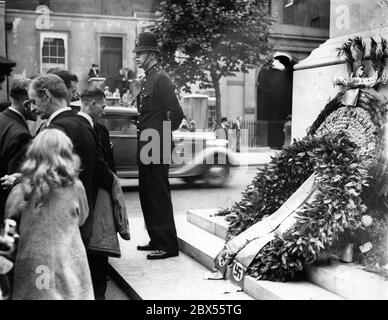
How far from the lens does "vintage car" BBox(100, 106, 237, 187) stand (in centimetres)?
1138

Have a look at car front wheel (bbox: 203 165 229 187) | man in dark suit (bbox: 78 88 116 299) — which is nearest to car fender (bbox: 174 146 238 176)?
car front wheel (bbox: 203 165 229 187)

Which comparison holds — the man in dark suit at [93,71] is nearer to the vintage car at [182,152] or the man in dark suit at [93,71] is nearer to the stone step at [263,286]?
the vintage car at [182,152]

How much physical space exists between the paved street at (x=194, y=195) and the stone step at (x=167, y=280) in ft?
11.1

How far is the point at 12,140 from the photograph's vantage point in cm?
369

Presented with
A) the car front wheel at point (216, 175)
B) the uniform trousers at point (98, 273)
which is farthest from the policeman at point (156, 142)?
the car front wheel at point (216, 175)

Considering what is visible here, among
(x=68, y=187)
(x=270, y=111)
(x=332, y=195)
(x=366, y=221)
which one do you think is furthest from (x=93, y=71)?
(x=68, y=187)

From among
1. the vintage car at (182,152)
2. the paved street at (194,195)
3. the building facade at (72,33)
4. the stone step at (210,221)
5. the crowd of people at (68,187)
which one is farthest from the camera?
the building facade at (72,33)

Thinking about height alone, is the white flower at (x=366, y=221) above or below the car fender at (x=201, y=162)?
above

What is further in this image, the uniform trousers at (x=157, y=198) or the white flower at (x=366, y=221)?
the uniform trousers at (x=157, y=198)

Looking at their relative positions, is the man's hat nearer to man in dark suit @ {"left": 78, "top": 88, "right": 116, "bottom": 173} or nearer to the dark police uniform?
the dark police uniform

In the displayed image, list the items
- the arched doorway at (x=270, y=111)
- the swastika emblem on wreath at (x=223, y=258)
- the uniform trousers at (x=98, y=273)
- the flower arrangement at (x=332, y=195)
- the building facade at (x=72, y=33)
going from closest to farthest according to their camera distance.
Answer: the flower arrangement at (x=332, y=195)
the uniform trousers at (x=98, y=273)
the swastika emblem on wreath at (x=223, y=258)
the building facade at (x=72, y=33)
the arched doorway at (x=270, y=111)

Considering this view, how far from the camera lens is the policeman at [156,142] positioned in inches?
201

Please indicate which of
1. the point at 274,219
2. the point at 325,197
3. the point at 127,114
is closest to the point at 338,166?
the point at 325,197

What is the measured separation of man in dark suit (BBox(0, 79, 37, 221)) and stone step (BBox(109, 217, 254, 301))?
1393 millimetres
